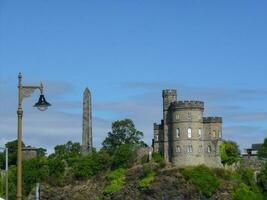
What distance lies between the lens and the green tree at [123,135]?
416ft

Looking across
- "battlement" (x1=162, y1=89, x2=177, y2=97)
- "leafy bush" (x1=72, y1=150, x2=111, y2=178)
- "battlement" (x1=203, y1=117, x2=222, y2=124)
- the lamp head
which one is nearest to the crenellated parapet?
"battlement" (x1=162, y1=89, x2=177, y2=97)

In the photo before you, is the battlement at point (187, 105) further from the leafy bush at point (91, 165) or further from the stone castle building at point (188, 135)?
the leafy bush at point (91, 165)

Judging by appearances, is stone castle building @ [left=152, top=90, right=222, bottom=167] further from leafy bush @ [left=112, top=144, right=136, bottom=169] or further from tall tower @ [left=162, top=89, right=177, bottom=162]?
leafy bush @ [left=112, top=144, right=136, bottom=169]

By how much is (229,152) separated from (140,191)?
14.0 metres

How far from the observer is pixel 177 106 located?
4555 inches

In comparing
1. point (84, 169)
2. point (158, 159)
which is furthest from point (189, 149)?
point (84, 169)

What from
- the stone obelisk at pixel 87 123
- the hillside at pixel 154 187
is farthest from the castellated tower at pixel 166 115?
the stone obelisk at pixel 87 123

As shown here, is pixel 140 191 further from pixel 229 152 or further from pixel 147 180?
pixel 229 152

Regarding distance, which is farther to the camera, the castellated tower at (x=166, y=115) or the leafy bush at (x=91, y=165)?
the leafy bush at (x=91, y=165)

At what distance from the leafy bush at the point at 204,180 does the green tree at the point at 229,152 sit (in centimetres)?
727

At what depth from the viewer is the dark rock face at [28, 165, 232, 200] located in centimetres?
11003

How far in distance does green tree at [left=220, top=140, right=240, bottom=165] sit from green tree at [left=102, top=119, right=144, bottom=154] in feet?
49.6

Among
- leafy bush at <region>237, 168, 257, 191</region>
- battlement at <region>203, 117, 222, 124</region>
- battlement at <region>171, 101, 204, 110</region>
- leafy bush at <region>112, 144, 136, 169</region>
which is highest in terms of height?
battlement at <region>171, 101, 204, 110</region>

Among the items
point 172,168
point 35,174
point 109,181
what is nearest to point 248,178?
point 172,168
